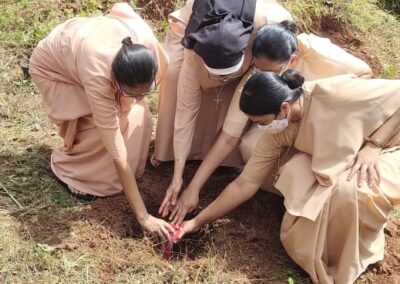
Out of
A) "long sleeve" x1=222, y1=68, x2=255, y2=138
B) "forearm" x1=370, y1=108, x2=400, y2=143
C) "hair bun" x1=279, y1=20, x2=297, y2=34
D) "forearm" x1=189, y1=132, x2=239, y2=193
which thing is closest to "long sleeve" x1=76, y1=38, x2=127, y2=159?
"forearm" x1=189, y1=132, x2=239, y2=193

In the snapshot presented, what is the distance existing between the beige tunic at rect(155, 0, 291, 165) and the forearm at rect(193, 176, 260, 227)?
394 millimetres

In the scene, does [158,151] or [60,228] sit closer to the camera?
[60,228]

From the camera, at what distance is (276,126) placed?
283cm

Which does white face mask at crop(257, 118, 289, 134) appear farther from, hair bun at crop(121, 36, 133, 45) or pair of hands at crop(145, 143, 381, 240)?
hair bun at crop(121, 36, 133, 45)

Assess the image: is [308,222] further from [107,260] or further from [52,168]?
[52,168]

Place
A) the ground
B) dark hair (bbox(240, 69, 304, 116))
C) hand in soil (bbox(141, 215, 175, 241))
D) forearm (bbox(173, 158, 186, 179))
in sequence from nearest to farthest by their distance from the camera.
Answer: dark hair (bbox(240, 69, 304, 116)), the ground, hand in soil (bbox(141, 215, 175, 241)), forearm (bbox(173, 158, 186, 179))

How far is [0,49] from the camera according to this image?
4.75 metres

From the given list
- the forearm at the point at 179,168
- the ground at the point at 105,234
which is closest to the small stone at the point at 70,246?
the ground at the point at 105,234

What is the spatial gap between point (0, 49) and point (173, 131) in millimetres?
1851

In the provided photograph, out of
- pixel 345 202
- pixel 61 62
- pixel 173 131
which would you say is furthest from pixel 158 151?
pixel 345 202

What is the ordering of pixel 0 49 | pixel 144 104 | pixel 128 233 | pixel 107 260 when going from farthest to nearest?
pixel 0 49 → pixel 144 104 → pixel 128 233 → pixel 107 260

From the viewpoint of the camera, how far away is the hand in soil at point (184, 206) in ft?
10.8

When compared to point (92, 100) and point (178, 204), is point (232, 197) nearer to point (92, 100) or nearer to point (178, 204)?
point (178, 204)

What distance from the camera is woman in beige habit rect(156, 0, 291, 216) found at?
286 centimetres
